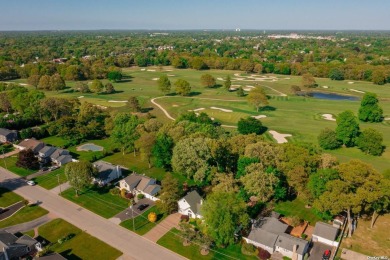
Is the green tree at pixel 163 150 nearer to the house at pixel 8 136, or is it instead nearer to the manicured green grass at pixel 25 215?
the manicured green grass at pixel 25 215

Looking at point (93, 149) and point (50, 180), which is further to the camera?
point (93, 149)

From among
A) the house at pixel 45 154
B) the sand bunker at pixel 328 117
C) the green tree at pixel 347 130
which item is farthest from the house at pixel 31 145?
the sand bunker at pixel 328 117

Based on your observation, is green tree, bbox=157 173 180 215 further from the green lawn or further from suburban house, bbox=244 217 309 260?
suburban house, bbox=244 217 309 260

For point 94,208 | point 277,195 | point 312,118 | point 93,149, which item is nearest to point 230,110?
point 312,118

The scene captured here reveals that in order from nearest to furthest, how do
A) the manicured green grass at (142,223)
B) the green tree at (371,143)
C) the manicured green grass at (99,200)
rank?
the manicured green grass at (142,223), the manicured green grass at (99,200), the green tree at (371,143)

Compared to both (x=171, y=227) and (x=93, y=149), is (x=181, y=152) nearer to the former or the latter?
(x=171, y=227)
